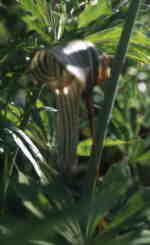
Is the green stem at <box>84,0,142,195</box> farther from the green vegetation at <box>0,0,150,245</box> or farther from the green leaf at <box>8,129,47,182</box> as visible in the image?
the green leaf at <box>8,129,47,182</box>

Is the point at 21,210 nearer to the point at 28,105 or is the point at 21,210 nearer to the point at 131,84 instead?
the point at 28,105

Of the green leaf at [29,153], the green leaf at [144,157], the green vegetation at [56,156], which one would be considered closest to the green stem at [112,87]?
the green vegetation at [56,156]

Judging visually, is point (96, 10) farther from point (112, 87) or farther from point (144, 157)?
point (144, 157)

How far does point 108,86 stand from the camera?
3.26 feet

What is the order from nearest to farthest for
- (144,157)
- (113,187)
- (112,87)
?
(113,187) < (112,87) < (144,157)

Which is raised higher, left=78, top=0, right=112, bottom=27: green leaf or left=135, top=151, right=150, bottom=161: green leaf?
left=78, top=0, right=112, bottom=27: green leaf

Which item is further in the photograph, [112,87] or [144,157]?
[144,157]

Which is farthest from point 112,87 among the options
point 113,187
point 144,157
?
point 144,157

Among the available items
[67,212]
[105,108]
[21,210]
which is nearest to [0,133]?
[21,210]

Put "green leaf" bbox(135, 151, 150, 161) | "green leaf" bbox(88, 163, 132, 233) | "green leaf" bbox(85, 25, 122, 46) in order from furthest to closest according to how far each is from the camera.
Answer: "green leaf" bbox(135, 151, 150, 161), "green leaf" bbox(85, 25, 122, 46), "green leaf" bbox(88, 163, 132, 233)

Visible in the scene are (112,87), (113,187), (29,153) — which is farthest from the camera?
(29,153)

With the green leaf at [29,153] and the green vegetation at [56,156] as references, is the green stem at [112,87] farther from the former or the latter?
Answer: the green leaf at [29,153]

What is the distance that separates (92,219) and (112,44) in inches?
20.5

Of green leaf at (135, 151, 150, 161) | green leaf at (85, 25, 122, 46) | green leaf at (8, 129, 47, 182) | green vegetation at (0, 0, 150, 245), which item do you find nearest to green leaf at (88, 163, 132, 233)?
green vegetation at (0, 0, 150, 245)
